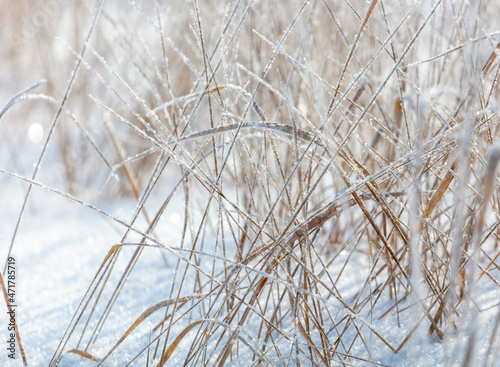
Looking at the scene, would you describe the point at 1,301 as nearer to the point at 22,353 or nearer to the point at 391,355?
the point at 22,353

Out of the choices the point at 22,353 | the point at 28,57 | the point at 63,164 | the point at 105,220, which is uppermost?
the point at 28,57

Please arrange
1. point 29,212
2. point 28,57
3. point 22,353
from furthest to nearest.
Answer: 1. point 28,57
2. point 29,212
3. point 22,353

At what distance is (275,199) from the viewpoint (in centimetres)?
96

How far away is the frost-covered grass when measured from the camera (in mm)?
663

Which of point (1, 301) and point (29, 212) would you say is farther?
point (29, 212)

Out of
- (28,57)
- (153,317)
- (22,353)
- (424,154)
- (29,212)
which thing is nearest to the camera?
(424,154)

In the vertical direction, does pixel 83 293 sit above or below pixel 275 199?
below

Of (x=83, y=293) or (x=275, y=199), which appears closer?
(x=275, y=199)

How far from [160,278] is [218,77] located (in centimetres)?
91

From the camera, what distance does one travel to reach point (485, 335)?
2.35ft

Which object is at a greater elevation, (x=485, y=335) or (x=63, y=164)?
(x=63, y=164)

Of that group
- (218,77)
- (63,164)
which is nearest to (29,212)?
(63,164)

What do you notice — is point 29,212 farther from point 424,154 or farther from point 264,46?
point 424,154

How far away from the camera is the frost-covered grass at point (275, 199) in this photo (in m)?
0.66
